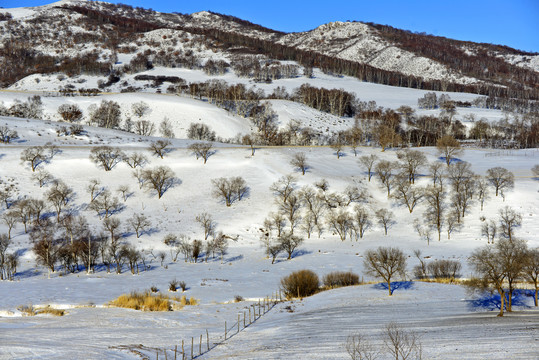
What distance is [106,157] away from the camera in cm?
9400

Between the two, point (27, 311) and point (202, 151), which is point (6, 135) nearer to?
point (202, 151)

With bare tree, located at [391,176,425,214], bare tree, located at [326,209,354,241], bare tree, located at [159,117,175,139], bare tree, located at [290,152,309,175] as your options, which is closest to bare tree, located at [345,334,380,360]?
bare tree, located at [326,209,354,241]

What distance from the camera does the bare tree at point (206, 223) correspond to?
76.0m

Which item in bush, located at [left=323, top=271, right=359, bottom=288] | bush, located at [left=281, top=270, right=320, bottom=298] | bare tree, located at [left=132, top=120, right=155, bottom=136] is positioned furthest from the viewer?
bare tree, located at [left=132, top=120, right=155, bottom=136]

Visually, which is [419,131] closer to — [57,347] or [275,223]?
[275,223]

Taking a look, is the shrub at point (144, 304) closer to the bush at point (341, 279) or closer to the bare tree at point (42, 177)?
the bush at point (341, 279)

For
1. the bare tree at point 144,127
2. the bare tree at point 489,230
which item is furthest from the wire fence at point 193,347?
the bare tree at point 144,127

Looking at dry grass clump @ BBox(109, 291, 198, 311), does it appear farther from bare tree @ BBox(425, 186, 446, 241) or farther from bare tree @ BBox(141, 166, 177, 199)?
bare tree @ BBox(425, 186, 446, 241)

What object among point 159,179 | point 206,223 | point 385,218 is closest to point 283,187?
point 206,223

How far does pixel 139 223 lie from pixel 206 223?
1404 cm

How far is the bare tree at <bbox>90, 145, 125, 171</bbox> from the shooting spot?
92.9 metres

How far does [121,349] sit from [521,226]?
81.3 meters

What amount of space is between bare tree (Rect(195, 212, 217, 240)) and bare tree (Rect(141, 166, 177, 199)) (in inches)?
552

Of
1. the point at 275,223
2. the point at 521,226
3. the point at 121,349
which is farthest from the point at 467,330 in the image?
the point at 521,226
